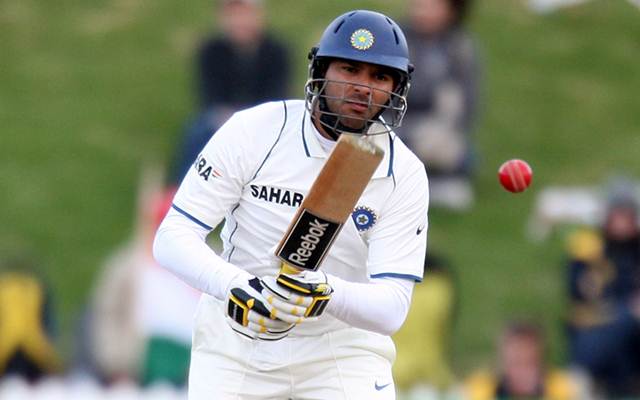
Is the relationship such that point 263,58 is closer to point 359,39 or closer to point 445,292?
point 445,292

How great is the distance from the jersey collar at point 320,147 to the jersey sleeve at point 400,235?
0.07m

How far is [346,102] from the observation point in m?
4.55

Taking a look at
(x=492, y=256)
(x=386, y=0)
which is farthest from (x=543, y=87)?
(x=492, y=256)

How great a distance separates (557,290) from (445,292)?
179 centimetres

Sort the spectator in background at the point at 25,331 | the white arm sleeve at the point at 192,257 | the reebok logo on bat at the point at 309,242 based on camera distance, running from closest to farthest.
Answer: the reebok logo on bat at the point at 309,242
the white arm sleeve at the point at 192,257
the spectator in background at the point at 25,331

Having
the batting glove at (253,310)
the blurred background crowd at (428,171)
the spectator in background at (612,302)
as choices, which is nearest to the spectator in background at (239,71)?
the blurred background crowd at (428,171)

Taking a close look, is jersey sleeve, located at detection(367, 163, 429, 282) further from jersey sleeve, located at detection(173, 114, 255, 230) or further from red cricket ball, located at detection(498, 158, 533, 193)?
jersey sleeve, located at detection(173, 114, 255, 230)

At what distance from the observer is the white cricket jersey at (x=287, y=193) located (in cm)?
463

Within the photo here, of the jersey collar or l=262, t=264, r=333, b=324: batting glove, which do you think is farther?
the jersey collar

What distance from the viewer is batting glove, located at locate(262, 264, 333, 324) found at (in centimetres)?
421

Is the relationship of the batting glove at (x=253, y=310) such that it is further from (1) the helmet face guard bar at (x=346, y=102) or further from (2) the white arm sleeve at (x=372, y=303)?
(1) the helmet face guard bar at (x=346, y=102)

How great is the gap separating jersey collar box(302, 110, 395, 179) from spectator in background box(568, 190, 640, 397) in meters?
4.96

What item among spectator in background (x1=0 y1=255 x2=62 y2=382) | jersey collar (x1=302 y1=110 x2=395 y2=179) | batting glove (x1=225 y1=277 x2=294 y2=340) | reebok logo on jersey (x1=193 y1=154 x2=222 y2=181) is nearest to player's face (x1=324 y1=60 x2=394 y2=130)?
jersey collar (x1=302 y1=110 x2=395 y2=179)

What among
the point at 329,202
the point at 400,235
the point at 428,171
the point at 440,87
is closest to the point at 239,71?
the point at 440,87
